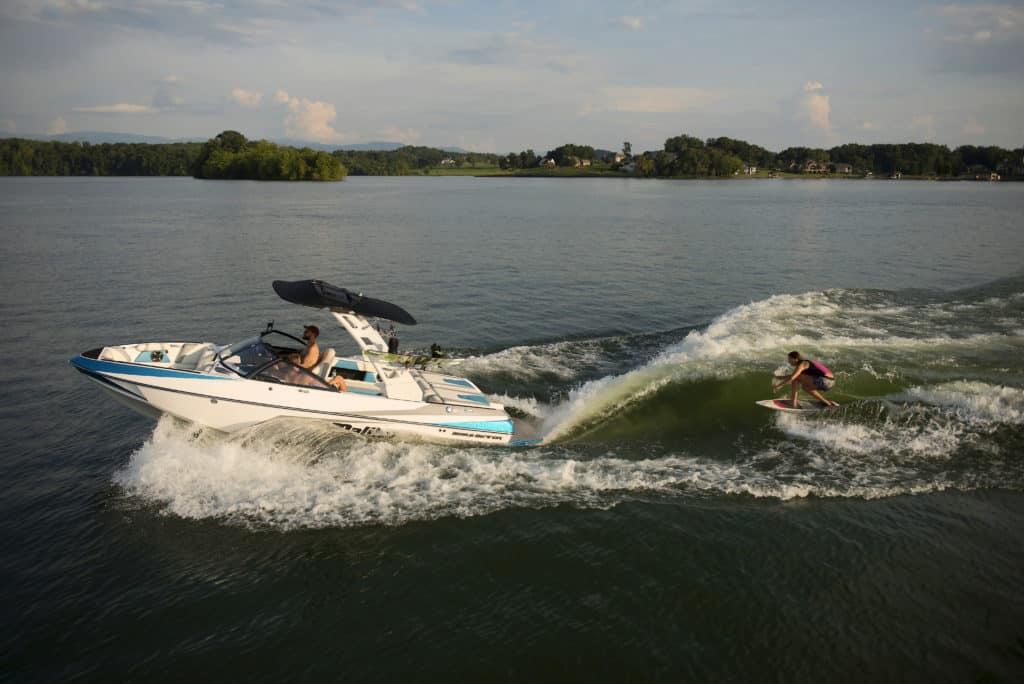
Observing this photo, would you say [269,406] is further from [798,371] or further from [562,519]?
[798,371]

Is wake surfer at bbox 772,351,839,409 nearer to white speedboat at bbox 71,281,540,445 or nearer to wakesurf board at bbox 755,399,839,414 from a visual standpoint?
wakesurf board at bbox 755,399,839,414

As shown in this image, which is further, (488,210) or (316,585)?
(488,210)

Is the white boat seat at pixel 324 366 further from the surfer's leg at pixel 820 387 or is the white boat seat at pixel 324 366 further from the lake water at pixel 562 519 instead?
the surfer's leg at pixel 820 387

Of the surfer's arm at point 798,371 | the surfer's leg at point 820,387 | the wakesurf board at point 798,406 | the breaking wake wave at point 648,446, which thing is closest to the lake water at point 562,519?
the breaking wake wave at point 648,446

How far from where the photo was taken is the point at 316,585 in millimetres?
9883

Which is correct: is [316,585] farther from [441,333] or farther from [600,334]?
[600,334]

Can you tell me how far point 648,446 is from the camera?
47.3 feet

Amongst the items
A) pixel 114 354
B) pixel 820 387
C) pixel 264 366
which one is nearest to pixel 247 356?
pixel 264 366

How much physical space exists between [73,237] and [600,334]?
40.3 metres

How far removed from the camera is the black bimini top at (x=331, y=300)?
12.9m

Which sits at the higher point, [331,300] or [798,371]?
[331,300]

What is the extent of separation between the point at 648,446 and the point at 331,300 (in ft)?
24.1

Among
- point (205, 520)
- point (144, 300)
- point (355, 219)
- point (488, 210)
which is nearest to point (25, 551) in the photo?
point (205, 520)

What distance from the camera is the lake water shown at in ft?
28.1
